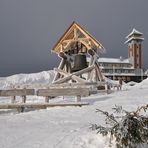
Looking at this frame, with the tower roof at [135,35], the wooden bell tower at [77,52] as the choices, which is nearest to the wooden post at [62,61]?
the wooden bell tower at [77,52]

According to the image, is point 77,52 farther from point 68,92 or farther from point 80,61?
point 68,92

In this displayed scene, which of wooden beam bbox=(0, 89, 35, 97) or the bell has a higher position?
the bell

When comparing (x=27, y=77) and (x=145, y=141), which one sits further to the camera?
(x=27, y=77)

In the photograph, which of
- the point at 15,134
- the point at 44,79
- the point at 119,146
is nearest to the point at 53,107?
the point at 15,134

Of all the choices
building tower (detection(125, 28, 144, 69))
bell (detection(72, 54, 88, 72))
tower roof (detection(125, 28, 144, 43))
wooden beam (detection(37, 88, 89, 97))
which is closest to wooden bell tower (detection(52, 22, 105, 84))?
bell (detection(72, 54, 88, 72))

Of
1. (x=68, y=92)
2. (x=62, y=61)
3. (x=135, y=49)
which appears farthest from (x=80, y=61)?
(x=135, y=49)

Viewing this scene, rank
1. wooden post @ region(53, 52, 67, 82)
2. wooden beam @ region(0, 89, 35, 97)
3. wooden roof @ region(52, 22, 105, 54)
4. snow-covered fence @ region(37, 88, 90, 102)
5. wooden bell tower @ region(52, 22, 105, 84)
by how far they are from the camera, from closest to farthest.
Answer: snow-covered fence @ region(37, 88, 90, 102) → wooden beam @ region(0, 89, 35, 97) → wooden bell tower @ region(52, 22, 105, 84) → wooden roof @ region(52, 22, 105, 54) → wooden post @ region(53, 52, 67, 82)

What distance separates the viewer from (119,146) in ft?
11.3

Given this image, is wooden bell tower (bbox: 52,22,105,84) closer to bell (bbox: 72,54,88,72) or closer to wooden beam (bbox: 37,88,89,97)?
bell (bbox: 72,54,88,72)

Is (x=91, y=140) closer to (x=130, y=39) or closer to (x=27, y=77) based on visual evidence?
(x=27, y=77)

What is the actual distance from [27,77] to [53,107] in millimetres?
47302

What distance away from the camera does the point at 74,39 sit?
2100cm

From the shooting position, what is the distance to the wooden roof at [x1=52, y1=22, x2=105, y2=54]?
1973 cm

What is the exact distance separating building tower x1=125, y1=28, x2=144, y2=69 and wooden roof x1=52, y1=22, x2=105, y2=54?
62.4 metres
